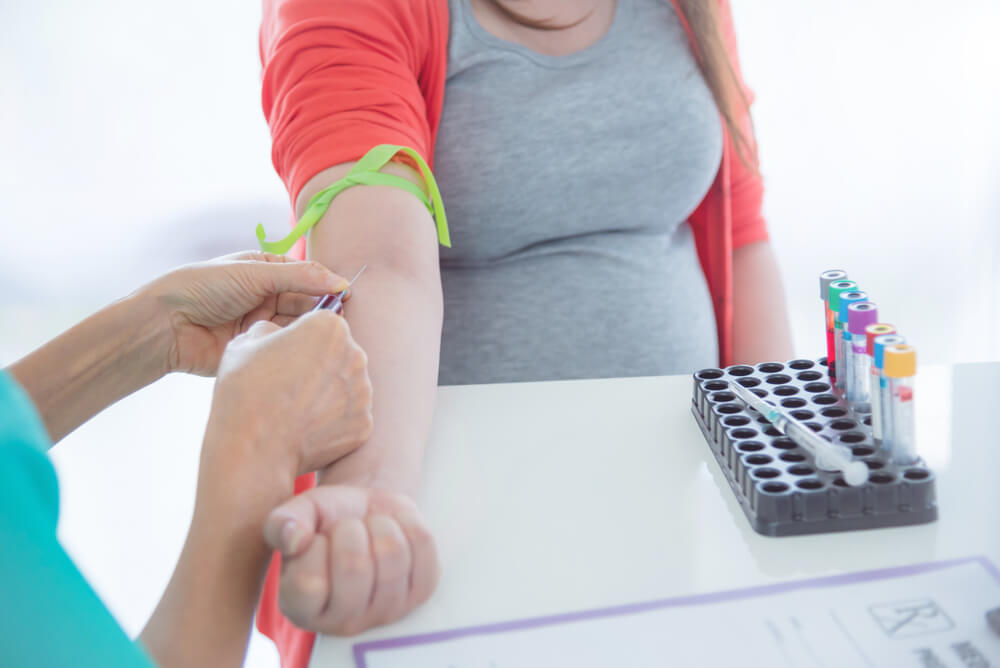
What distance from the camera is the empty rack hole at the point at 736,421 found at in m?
0.60

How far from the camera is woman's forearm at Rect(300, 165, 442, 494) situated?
61 centimetres

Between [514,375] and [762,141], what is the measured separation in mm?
1071

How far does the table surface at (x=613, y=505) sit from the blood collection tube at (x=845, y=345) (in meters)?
0.08

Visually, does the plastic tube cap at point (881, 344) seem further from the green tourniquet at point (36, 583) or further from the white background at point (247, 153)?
the white background at point (247, 153)

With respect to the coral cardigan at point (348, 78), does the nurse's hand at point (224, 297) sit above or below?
below

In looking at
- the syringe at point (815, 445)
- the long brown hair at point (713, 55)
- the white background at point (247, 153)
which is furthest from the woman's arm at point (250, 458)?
the white background at point (247, 153)

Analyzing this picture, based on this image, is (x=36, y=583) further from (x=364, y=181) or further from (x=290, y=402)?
(x=364, y=181)

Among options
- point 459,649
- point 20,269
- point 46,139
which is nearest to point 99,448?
point 20,269

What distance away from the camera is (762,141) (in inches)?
68.4

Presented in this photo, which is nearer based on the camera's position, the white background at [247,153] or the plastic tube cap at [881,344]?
the plastic tube cap at [881,344]

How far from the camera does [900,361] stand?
501mm

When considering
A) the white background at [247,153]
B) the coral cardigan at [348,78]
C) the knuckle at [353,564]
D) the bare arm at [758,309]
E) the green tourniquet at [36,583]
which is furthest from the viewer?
the white background at [247,153]

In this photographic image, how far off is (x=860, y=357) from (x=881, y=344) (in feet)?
0.28

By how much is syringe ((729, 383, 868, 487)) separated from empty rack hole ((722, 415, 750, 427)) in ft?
0.04
